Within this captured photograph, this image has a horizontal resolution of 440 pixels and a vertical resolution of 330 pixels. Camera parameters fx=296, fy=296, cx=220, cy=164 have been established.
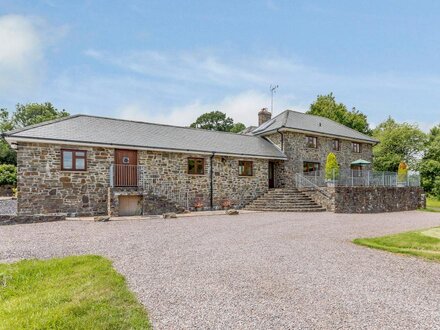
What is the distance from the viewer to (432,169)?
3306cm

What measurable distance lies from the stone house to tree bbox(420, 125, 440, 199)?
47.3ft

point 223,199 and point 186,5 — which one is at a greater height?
point 186,5

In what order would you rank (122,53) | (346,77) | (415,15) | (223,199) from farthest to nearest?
1. (223,199)
2. (346,77)
3. (122,53)
4. (415,15)

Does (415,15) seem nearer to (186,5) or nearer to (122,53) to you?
(186,5)

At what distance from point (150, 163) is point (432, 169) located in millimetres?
31927

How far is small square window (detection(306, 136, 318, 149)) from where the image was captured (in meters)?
24.5

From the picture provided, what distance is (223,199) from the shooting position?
65.9ft

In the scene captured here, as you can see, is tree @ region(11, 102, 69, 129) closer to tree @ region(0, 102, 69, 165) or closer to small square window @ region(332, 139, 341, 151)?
tree @ region(0, 102, 69, 165)

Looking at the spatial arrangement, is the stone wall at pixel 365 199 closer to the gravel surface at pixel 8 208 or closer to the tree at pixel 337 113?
the gravel surface at pixel 8 208

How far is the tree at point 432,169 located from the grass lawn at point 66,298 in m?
36.5

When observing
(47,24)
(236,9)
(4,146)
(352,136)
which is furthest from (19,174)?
(4,146)

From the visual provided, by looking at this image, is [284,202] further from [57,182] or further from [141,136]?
[57,182]

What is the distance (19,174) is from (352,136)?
25.2 metres

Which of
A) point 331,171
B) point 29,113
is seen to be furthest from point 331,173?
point 29,113
